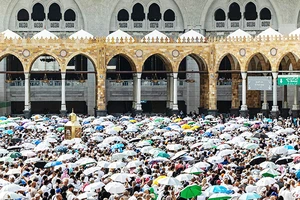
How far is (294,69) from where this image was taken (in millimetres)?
54906

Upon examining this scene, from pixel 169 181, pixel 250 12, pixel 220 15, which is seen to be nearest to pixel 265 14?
pixel 250 12

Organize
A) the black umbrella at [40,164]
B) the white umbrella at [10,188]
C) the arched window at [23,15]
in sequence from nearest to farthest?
the white umbrella at [10,188], the black umbrella at [40,164], the arched window at [23,15]

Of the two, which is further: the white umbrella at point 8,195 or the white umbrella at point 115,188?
the white umbrella at point 115,188

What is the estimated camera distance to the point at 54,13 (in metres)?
60.0

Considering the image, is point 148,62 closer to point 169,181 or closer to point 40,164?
point 40,164

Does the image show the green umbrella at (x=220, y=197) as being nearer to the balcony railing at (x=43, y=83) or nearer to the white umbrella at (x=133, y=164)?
the white umbrella at (x=133, y=164)

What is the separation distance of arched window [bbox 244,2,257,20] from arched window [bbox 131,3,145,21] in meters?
9.63

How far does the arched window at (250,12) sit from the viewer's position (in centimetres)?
6053

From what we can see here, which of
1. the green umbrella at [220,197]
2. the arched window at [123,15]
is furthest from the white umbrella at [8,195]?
the arched window at [123,15]

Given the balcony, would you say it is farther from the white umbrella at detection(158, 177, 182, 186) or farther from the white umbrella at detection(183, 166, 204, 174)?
the white umbrella at detection(158, 177, 182, 186)

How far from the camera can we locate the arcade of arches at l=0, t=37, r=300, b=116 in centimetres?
5291

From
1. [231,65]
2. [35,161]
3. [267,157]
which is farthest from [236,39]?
[35,161]

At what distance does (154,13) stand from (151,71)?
883 centimetres

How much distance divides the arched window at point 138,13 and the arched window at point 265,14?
11.0 m
